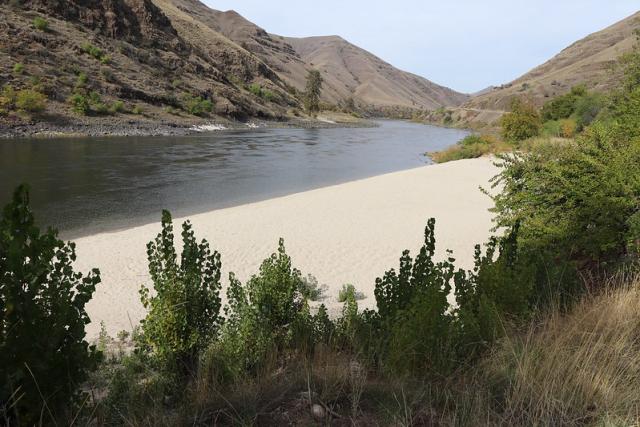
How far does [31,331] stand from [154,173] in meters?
25.2

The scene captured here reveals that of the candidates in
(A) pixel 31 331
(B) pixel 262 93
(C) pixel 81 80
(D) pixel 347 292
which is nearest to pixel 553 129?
(D) pixel 347 292

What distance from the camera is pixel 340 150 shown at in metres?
46.0

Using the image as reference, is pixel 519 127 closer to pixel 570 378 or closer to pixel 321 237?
pixel 321 237

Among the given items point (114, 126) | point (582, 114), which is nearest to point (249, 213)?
point (114, 126)

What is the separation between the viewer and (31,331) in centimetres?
282

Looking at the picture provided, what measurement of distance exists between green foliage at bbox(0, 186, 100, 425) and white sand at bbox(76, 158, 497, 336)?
4056 millimetres

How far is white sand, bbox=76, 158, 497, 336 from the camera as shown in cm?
962

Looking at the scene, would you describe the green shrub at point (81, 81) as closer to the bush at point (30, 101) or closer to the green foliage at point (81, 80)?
the green foliage at point (81, 80)

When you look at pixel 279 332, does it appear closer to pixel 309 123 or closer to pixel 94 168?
pixel 94 168

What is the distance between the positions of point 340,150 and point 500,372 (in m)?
43.4

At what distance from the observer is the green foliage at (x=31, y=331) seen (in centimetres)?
275

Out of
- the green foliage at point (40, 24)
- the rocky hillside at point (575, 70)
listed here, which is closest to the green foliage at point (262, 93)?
the green foliage at point (40, 24)

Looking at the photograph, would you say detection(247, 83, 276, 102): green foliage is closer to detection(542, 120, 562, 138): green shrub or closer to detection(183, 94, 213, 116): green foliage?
detection(183, 94, 213, 116): green foliage

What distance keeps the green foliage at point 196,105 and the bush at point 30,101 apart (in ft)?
69.6
